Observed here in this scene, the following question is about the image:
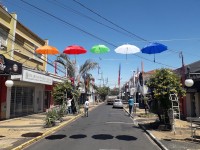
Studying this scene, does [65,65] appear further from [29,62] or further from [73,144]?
[73,144]

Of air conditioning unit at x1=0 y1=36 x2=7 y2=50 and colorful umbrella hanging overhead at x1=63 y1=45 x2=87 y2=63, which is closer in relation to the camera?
colorful umbrella hanging overhead at x1=63 y1=45 x2=87 y2=63

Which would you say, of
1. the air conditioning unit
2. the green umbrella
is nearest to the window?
the air conditioning unit

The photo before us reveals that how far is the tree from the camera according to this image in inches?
610

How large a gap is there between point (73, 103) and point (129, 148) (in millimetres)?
18328

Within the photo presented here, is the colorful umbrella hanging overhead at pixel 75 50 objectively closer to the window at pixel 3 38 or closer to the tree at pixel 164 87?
the tree at pixel 164 87

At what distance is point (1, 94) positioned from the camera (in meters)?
21.1

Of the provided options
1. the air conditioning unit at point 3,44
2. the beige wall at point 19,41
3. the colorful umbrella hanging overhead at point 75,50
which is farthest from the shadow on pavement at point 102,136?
the air conditioning unit at point 3,44

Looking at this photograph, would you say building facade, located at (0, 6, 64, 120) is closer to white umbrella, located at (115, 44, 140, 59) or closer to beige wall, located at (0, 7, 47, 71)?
beige wall, located at (0, 7, 47, 71)

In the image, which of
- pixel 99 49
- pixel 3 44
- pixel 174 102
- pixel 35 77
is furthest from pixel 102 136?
pixel 3 44

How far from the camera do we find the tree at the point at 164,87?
1550cm

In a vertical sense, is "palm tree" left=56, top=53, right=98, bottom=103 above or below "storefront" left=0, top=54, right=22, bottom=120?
above

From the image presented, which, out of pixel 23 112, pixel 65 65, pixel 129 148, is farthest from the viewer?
pixel 65 65

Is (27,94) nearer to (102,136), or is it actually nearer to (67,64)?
(67,64)

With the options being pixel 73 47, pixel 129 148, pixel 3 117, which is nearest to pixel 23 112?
pixel 3 117
